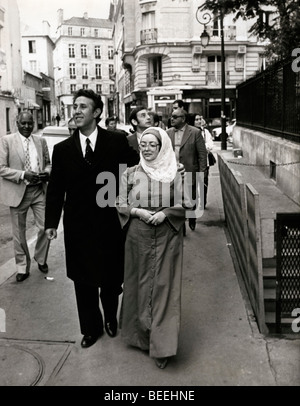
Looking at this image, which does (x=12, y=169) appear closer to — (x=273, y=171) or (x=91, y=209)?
(x=91, y=209)

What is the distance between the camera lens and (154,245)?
4059 millimetres

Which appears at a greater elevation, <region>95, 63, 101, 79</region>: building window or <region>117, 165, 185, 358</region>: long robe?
<region>95, 63, 101, 79</region>: building window

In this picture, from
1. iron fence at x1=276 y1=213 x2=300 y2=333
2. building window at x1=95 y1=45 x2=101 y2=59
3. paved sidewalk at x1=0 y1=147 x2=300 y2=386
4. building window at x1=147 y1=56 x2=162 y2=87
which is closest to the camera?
paved sidewalk at x1=0 y1=147 x2=300 y2=386

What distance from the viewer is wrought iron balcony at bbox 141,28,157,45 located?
39.3 m

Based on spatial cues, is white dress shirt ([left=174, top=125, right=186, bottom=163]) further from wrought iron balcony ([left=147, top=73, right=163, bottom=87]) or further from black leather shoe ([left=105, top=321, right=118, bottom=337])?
wrought iron balcony ([left=147, top=73, right=163, bottom=87])

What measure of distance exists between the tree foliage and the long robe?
17.2 ft

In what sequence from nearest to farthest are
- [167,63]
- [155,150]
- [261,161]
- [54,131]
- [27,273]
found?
[155,150] → [27,273] → [261,161] → [54,131] → [167,63]

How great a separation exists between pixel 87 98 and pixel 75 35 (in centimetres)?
2990

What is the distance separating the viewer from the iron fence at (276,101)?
966 cm

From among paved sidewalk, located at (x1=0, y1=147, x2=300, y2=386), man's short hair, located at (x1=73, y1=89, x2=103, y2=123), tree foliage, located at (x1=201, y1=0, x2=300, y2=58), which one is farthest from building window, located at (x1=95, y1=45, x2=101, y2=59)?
man's short hair, located at (x1=73, y1=89, x2=103, y2=123)

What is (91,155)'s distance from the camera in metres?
4.36
